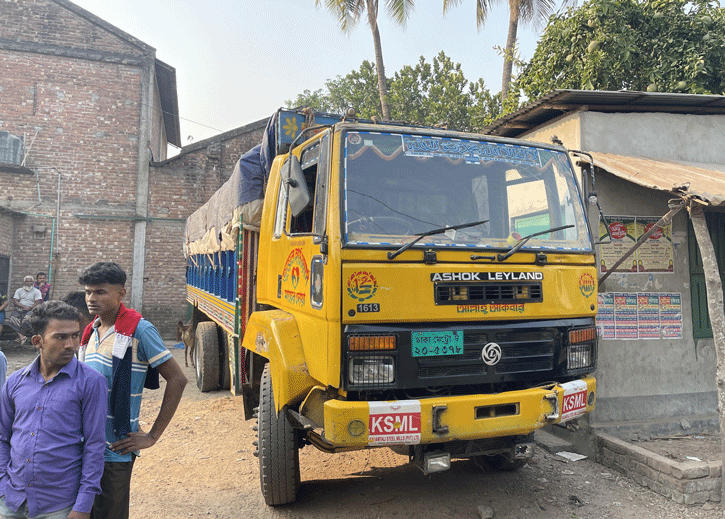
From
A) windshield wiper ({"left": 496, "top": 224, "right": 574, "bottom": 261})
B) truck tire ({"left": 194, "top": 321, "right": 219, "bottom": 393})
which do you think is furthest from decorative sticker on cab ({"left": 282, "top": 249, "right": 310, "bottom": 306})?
truck tire ({"left": 194, "top": 321, "right": 219, "bottom": 393})

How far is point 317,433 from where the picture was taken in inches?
122

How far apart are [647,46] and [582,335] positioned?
8.69 meters

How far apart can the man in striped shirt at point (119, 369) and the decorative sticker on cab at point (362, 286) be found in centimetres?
100

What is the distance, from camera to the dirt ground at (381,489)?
374 cm

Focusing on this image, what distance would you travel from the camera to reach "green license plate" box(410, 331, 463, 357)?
3.03m

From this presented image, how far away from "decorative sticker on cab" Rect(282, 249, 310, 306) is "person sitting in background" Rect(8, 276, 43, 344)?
9.68 meters

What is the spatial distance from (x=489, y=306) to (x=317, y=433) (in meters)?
1.29

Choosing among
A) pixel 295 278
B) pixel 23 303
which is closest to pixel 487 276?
pixel 295 278

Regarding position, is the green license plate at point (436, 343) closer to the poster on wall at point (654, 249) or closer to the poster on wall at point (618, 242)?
the poster on wall at point (618, 242)

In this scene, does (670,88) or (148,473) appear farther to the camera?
(670,88)

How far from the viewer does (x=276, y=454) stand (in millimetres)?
3486

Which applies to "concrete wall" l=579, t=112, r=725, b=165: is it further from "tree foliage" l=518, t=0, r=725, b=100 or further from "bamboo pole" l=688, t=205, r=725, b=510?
"tree foliage" l=518, t=0, r=725, b=100

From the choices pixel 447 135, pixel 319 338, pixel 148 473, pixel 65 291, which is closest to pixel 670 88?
pixel 447 135

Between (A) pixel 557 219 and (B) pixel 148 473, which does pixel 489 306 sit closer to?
(A) pixel 557 219
